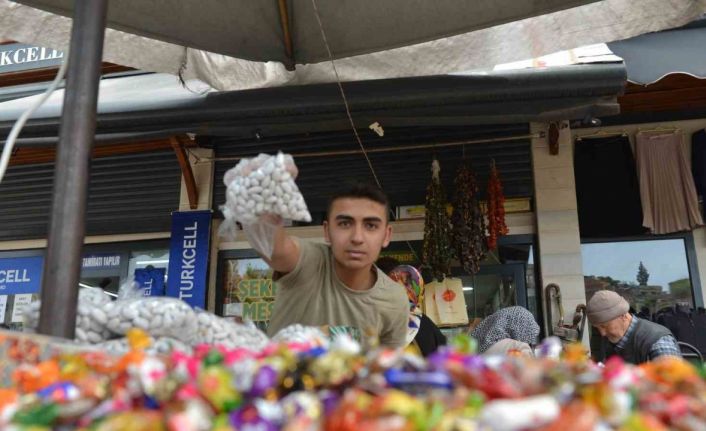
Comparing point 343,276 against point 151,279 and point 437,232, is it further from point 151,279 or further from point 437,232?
point 151,279

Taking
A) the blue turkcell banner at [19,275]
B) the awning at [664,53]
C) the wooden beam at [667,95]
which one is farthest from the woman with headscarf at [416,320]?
the blue turkcell banner at [19,275]

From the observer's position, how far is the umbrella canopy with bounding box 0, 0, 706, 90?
7.48 feet

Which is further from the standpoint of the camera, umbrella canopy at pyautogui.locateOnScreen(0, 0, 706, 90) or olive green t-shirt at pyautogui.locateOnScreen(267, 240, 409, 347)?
umbrella canopy at pyautogui.locateOnScreen(0, 0, 706, 90)

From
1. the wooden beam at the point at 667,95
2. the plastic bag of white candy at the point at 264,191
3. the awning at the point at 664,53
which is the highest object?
the wooden beam at the point at 667,95

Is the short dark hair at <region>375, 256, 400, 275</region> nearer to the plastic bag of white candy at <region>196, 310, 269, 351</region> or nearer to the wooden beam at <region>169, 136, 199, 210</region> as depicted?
A: the wooden beam at <region>169, 136, 199, 210</region>

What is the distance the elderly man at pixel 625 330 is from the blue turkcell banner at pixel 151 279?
390 centimetres

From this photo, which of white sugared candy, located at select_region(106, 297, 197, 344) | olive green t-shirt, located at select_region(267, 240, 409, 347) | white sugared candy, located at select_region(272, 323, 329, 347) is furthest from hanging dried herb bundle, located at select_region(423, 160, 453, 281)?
white sugared candy, located at select_region(106, 297, 197, 344)

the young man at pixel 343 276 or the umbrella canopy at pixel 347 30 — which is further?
the umbrella canopy at pixel 347 30

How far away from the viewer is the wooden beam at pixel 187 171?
5071 mm

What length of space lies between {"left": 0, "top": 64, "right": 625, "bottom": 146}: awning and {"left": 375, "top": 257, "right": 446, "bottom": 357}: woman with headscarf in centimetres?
104

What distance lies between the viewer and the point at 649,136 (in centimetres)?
481

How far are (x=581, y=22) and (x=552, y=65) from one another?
0.45 meters

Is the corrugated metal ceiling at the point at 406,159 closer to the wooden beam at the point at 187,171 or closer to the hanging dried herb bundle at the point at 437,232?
the hanging dried herb bundle at the point at 437,232

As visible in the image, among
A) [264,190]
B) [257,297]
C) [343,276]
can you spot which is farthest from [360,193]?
[257,297]
